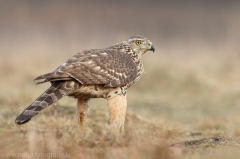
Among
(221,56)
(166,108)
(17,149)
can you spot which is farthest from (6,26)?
(17,149)

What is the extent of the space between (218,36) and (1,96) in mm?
15971

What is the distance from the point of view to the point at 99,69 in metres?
8.12

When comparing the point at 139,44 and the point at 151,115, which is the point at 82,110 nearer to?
the point at 139,44

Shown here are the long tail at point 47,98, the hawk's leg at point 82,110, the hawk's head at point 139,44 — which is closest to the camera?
the long tail at point 47,98

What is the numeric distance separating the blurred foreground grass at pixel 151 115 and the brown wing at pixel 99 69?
66cm

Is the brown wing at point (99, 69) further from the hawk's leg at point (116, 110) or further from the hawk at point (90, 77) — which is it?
the hawk's leg at point (116, 110)

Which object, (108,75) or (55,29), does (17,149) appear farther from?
(55,29)

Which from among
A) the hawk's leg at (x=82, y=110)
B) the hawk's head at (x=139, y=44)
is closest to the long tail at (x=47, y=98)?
the hawk's leg at (x=82, y=110)

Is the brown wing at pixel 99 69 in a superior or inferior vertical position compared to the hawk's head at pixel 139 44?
inferior

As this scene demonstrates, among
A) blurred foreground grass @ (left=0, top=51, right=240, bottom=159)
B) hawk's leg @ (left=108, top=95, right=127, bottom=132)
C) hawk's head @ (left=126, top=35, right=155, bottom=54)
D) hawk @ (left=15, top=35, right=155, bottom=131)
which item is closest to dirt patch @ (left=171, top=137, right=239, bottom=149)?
blurred foreground grass @ (left=0, top=51, right=240, bottom=159)

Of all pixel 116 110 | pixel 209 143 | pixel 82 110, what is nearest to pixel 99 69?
pixel 116 110

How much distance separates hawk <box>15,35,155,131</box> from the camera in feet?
24.8

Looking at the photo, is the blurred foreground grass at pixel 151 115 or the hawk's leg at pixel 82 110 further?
the hawk's leg at pixel 82 110

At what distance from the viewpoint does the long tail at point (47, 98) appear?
23.5 feet
